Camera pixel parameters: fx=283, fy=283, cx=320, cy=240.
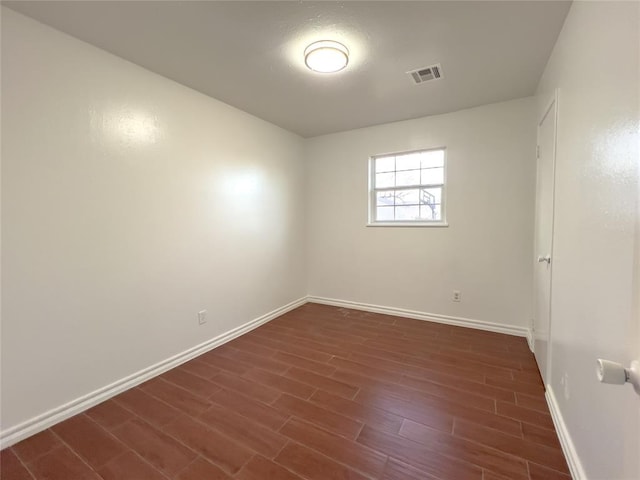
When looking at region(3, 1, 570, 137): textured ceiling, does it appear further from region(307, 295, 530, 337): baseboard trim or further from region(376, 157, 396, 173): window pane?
region(307, 295, 530, 337): baseboard trim

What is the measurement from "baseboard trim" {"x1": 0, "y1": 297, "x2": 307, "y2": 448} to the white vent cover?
9.89ft

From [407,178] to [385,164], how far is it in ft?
1.19

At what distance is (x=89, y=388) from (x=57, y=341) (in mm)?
407

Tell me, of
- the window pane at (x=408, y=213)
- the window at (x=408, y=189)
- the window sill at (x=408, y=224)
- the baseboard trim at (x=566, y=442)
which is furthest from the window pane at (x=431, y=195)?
the baseboard trim at (x=566, y=442)

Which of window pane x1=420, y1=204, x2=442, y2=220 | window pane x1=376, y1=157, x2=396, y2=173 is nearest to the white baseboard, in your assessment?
window pane x1=420, y1=204, x2=442, y2=220

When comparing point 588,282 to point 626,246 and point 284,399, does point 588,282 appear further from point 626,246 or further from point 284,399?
point 284,399

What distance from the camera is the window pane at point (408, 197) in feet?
11.9

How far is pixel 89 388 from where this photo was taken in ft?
6.40

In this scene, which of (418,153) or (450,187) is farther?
(418,153)

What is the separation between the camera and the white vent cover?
2305 mm

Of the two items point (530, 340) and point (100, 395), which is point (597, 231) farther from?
point (100, 395)

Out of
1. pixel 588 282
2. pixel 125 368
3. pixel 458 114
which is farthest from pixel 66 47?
pixel 458 114

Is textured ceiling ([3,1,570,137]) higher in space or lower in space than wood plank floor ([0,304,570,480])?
higher

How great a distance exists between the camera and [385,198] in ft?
12.6
